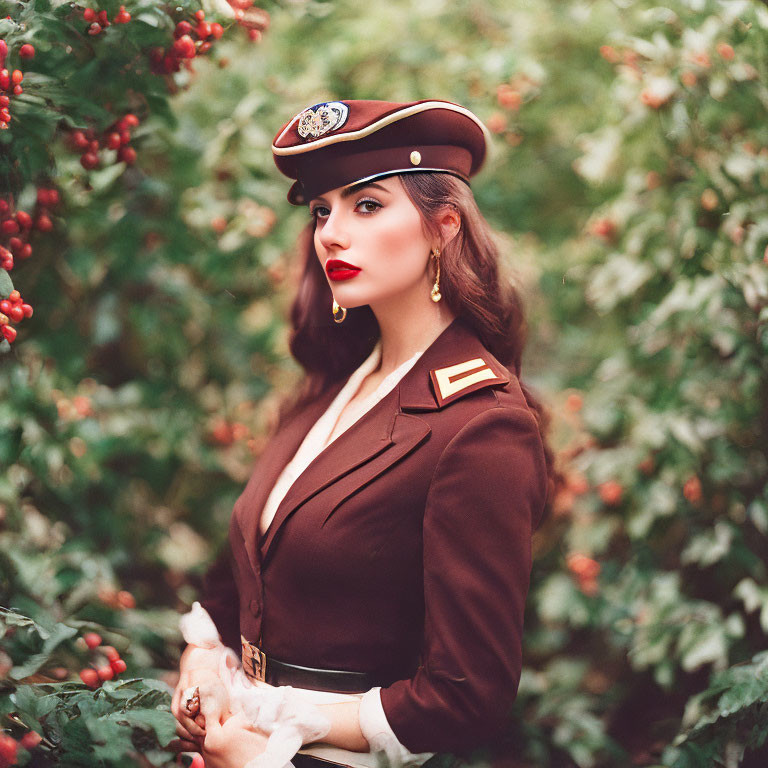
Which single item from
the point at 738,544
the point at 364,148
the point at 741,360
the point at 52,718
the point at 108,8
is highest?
the point at 108,8

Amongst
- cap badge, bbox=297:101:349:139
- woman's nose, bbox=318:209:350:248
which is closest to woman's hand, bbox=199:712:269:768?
woman's nose, bbox=318:209:350:248

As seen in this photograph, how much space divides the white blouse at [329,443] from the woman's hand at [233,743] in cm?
9

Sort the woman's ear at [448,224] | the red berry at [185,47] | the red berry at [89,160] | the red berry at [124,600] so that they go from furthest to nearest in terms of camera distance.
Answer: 1. the red berry at [124,600]
2. the red berry at [89,160]
3. the red berry at [185,47]
4. the woman's ear at [448,224]

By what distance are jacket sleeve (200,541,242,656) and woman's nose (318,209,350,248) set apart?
73cm

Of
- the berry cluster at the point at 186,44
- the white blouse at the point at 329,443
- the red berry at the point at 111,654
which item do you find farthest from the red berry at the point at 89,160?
the red berry at the point at 111,654

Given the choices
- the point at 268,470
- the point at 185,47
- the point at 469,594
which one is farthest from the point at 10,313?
the point at 469,594

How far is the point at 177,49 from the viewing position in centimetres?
188

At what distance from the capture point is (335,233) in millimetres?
1576

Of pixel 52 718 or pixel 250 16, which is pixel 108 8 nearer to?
pixel 250 16

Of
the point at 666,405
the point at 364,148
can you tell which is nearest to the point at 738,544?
the point at 666,405

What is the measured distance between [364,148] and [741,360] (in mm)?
1410

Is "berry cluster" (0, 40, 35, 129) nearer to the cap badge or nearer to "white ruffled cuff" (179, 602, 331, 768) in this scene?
the cap badge

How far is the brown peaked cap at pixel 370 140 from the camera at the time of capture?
60.8 inches

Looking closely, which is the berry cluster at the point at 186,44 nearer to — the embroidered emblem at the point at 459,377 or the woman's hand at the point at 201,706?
the embroidered emblem at the point at 459,377
